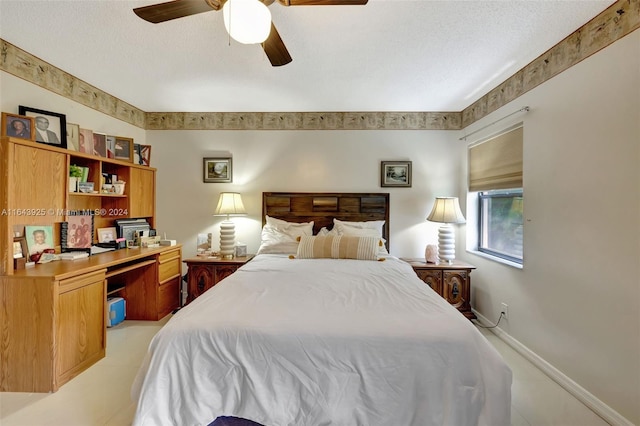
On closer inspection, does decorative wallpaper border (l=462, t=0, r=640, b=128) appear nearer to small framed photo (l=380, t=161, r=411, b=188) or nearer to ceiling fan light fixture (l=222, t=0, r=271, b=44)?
small framed photo (l=380, t=161, r=411, b=188)

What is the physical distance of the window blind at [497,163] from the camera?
96.7 inches

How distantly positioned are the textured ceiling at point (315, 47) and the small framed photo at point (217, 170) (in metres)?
0.79

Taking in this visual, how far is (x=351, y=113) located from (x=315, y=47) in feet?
4.73

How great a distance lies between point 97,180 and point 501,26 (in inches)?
144

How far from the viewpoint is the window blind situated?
2.46m

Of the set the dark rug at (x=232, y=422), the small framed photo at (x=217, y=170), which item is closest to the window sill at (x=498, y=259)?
the dark rug at (x=232, y=422)

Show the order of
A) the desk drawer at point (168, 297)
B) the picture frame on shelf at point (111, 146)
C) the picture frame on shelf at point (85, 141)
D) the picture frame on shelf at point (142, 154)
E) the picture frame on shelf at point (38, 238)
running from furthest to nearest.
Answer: the picture frame on shelf at point (142, 154)
the desk drawer at point (168, 297)
the picture frame on shelf at point (111, 146)
the picture frame on shelf at point (85, 141)
the picture frame on shelf at point (38, 238)

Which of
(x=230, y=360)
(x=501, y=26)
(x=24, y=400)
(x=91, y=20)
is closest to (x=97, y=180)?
(x=91, y=20)

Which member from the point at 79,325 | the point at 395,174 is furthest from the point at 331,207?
the point at 79,325

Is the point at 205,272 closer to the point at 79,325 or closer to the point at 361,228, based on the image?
the point at 79,325

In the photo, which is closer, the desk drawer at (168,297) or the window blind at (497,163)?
the window blind at (497,163)

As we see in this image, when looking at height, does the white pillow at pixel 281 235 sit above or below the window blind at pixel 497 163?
below

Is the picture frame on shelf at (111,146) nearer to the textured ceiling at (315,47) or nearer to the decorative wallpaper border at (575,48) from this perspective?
the textured ceiling at (315,47)

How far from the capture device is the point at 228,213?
3232mm
